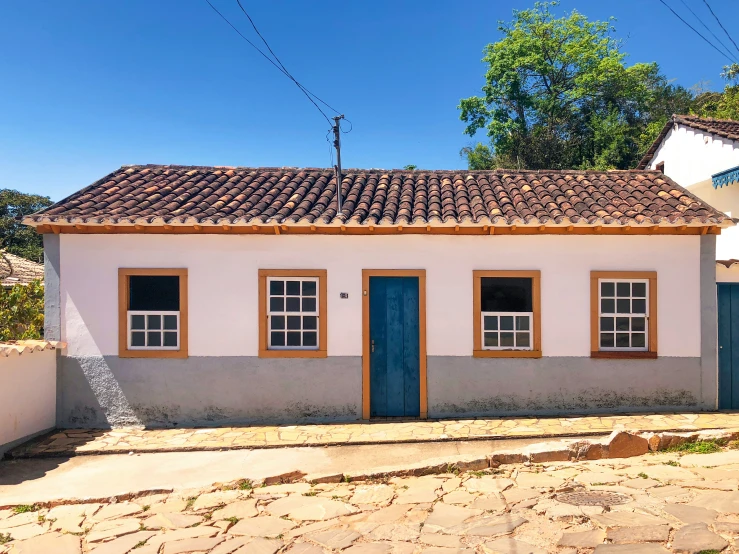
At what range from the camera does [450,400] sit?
27.3 feet

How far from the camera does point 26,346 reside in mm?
7426

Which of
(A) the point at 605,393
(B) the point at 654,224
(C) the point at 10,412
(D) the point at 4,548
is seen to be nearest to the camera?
(D) the point at 4,548

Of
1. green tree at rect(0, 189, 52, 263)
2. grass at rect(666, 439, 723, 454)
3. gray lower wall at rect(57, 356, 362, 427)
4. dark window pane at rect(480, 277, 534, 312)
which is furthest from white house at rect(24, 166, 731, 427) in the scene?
green tree at rect(0, 189, 52, 263)

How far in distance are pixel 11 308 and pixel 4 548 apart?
24.6 ft

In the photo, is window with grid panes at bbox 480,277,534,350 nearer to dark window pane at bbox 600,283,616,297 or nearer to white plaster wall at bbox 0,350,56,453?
dark window pane at bbox 600,283,616,297

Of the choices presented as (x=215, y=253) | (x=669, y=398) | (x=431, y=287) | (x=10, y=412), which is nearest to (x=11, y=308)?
(x=10, y=412)

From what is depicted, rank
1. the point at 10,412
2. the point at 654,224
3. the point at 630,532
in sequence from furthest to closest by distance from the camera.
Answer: the point at 654,224 < the point at 10,412 < the point at 630,532

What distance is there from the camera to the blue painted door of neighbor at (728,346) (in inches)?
334

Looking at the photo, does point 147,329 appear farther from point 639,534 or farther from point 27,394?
point 639,534

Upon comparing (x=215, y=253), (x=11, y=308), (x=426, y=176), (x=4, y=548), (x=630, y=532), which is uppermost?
(x=426, y=176)

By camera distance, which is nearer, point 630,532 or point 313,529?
point 630,532

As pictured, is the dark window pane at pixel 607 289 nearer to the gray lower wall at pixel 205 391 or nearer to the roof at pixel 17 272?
the gray lower wall at pixel 205 391

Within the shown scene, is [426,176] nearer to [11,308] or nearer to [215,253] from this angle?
[215,253]

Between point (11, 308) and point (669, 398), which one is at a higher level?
point (11, 308)
